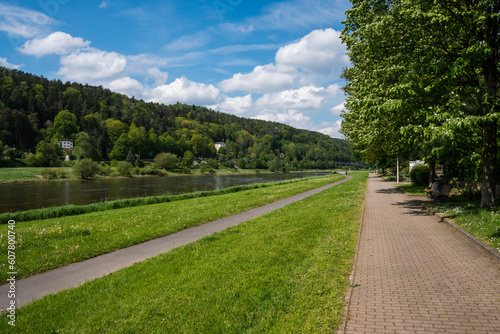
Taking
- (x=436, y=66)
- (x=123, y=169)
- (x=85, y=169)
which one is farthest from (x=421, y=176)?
(x=123, y=169)

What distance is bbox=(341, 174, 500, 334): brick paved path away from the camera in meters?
4.14

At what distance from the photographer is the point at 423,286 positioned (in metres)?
5.32

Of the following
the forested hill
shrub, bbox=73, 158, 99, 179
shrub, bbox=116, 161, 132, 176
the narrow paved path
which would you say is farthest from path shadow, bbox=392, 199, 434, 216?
the forested hill

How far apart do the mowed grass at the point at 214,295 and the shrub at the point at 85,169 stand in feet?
224

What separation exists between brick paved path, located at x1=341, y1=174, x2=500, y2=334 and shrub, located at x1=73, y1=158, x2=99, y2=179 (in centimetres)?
7047

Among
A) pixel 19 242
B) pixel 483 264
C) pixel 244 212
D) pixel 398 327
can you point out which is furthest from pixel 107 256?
pixel 483 264

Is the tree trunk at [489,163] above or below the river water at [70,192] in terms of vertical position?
above

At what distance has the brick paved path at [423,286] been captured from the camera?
13.6 ft

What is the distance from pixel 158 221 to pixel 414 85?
1109 centimetres

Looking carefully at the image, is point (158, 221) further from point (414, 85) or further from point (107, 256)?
point (414, 85)

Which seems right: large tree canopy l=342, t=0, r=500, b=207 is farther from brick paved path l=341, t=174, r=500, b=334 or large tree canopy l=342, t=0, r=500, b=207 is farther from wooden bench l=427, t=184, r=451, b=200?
brick paved path l=341, t=174, r=500, b=334

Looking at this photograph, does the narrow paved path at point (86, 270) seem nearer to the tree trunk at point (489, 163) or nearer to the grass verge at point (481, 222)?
the grass verge at point (481, 222)

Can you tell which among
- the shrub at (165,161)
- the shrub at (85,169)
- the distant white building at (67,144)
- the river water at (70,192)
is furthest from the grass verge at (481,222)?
the distant white building at (67,144)

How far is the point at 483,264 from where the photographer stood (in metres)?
6.25
